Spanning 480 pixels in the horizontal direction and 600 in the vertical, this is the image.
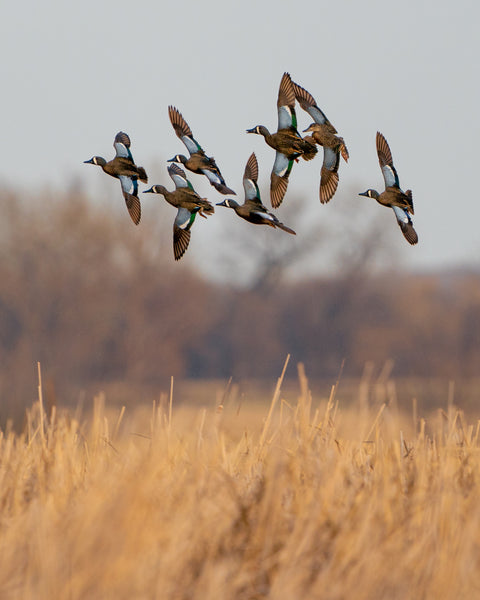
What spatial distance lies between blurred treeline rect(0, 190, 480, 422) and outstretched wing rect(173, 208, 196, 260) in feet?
109

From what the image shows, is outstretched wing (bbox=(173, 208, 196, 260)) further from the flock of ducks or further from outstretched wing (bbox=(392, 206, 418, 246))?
outstretched wing (bbox=(392, 206, 418, 246))

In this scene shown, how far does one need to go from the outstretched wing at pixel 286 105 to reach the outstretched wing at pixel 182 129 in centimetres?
34

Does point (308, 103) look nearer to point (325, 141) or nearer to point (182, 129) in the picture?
point (325, 141)

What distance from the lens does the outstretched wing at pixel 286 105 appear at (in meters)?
3.27

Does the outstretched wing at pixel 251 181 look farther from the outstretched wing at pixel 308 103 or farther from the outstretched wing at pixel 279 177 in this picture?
the outstretched wing at pixel 308 103

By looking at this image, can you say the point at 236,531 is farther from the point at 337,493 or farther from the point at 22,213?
the point at 22,213

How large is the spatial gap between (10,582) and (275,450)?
1289mm

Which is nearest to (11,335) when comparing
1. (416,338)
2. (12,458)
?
(416,338)

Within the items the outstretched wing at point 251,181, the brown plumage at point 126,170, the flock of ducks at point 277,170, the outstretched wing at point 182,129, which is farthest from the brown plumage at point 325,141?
the brown plumage at point 126,170

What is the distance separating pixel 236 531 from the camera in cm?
391

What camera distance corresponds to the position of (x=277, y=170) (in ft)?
10.5

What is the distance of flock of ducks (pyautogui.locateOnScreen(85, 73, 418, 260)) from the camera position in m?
3.11

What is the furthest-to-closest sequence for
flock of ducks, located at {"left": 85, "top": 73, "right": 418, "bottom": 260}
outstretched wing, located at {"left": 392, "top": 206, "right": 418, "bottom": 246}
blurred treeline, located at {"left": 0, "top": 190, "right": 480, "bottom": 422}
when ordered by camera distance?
blurred treeline, located at {"left": 0, "top": 190, "right": 480, "bottom": 422} → flock of ducks, located at {"left": 85, "top": 73, "right": 418, "bottom": 260} → outstretched wing, located at {"left": 392, "top": 206, "right": 418, "bottom": 246}

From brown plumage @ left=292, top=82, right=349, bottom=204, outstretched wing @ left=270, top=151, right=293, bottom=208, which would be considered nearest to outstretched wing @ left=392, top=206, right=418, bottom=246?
brown plumage @ left=292, top=82, right=349, bottom=204
